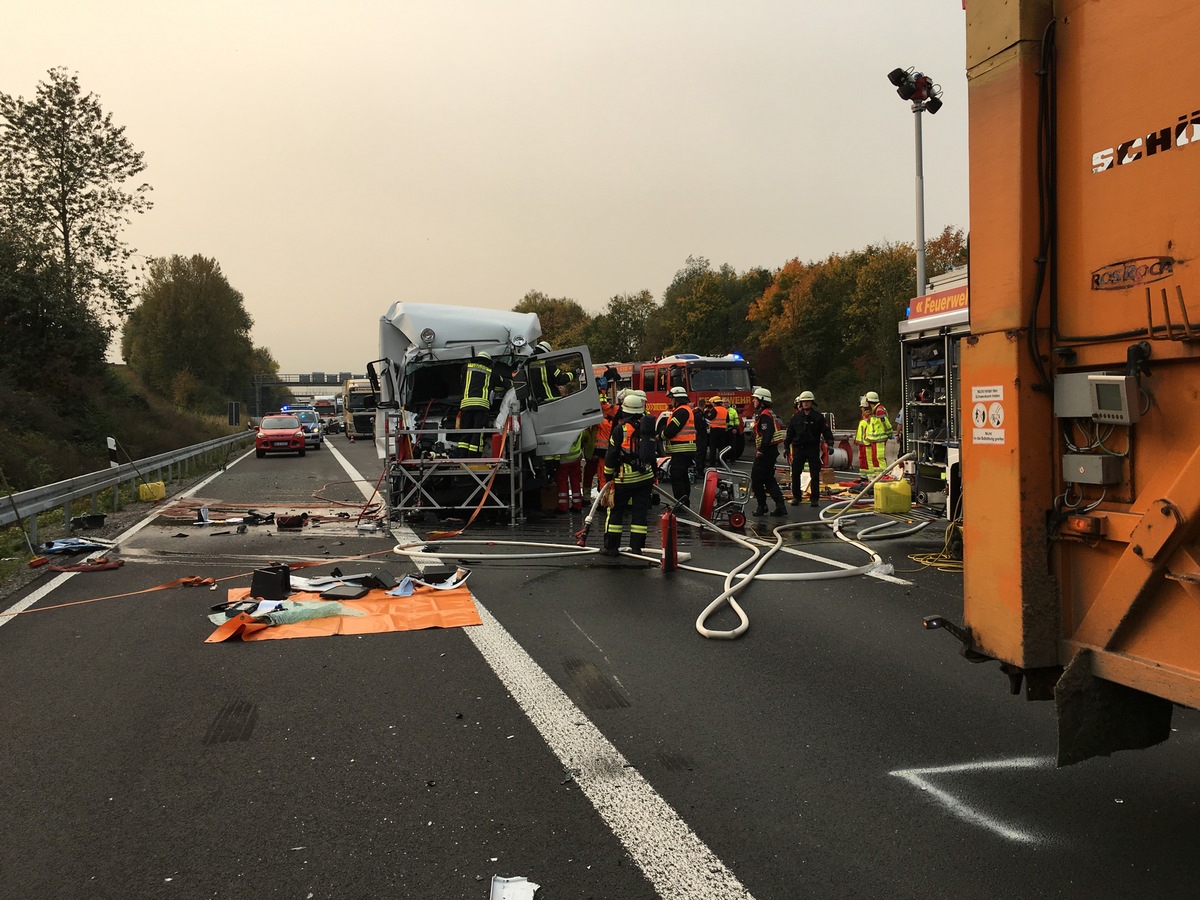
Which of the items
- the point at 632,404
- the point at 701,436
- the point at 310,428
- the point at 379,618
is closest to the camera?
the point at 379,618

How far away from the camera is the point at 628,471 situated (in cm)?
916

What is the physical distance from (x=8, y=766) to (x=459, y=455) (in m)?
8.65

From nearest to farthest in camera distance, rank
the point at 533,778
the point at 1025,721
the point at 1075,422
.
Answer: the point at 1075,422, the point at 533,778, the point at 1025,721

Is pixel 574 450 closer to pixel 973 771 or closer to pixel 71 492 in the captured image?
pixel 71 492

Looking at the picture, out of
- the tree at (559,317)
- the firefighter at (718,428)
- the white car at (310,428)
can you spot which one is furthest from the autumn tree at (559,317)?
the firefighter at (718,428)

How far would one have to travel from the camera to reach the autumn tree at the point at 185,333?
60531mm

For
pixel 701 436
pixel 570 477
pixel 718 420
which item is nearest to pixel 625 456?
pixel 570 477

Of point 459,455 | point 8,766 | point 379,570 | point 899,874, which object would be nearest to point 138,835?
point 8,766

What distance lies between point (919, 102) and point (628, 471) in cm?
1139

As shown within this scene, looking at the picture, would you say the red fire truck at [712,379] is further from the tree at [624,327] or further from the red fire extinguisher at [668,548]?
the tree at [624,327]

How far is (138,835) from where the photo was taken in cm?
324

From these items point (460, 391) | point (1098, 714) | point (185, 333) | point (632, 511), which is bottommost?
point (632, 511)

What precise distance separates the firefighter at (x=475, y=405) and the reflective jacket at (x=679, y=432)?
8.87 feet

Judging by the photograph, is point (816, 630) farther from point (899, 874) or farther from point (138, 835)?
point (138, 835)
